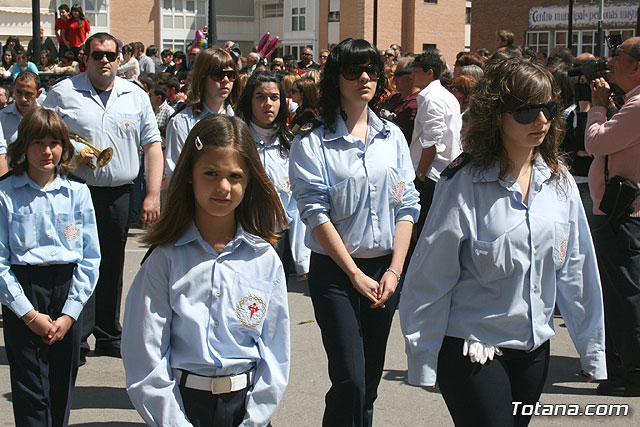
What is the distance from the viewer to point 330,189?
4.14 meters

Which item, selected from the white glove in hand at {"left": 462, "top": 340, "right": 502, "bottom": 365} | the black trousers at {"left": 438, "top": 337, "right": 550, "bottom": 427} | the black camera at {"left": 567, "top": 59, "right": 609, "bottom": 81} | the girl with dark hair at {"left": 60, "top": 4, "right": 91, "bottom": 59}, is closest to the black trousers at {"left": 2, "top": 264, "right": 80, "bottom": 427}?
the black trousers at {"left": 438, "top": 337, "right": 550, "bottom": 427}

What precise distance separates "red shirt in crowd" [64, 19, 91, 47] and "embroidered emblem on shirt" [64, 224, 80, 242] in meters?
15.3

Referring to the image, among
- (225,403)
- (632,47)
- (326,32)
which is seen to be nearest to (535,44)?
(326,32)

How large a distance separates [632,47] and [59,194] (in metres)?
3.69

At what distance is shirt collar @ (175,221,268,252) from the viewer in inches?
116

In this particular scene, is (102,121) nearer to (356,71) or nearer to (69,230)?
(69,230)

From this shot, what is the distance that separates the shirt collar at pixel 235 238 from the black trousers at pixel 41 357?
63.9 inches

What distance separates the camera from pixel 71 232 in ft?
14.3

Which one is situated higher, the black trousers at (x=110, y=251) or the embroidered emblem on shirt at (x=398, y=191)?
the embroidered emblem on shirt at (x=398, y=191)

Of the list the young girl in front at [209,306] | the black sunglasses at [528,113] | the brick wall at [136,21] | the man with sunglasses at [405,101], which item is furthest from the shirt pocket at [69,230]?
the brick wall at [136,21]

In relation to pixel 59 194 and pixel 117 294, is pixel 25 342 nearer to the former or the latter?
pixel 59 194

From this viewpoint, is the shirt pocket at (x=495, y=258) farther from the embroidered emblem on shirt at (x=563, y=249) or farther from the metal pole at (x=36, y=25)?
the metal pole at (x=36, y=25)

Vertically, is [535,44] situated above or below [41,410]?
above

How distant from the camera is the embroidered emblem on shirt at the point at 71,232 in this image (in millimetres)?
4332
